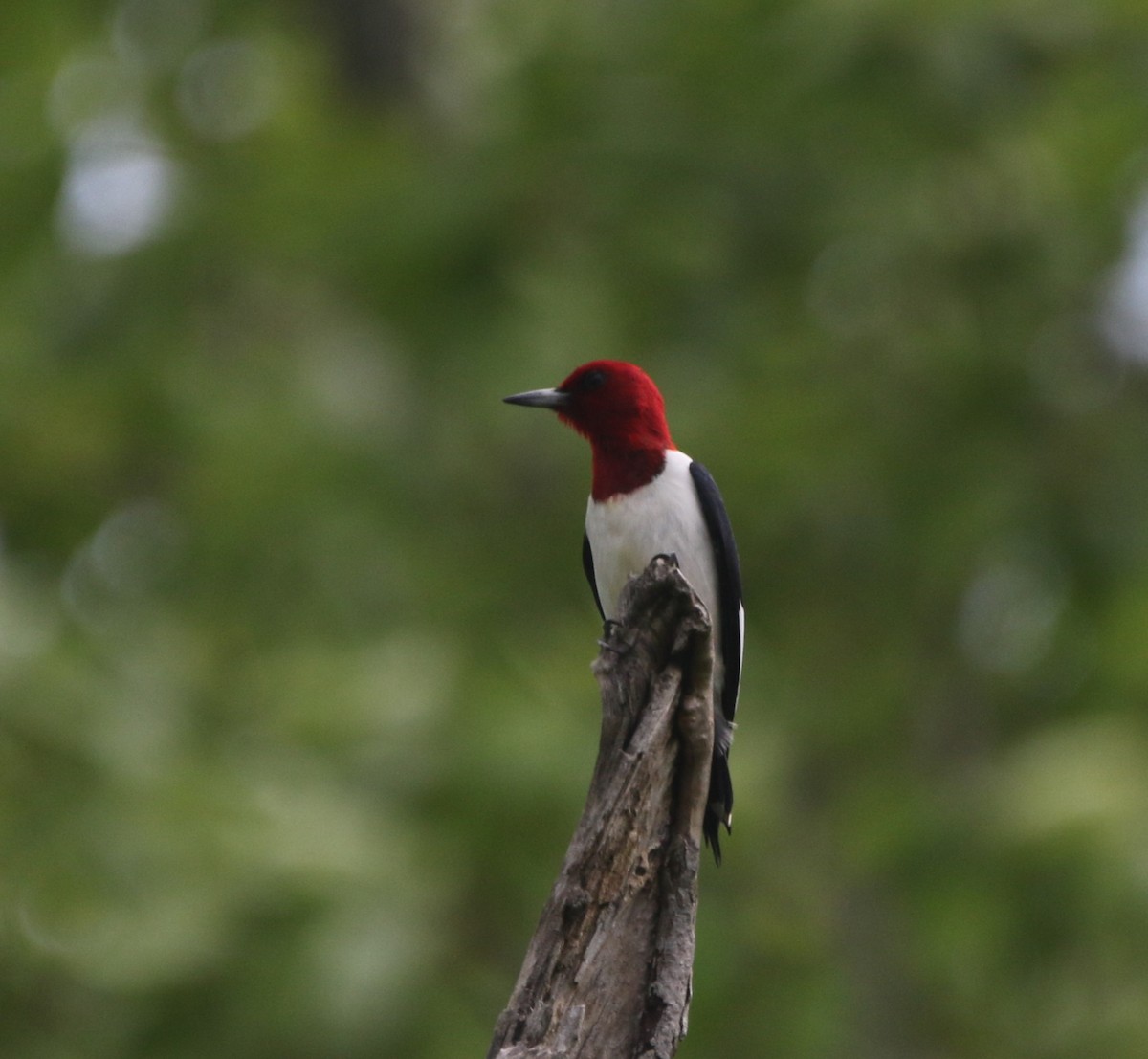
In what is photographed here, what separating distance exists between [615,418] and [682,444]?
11.4ft

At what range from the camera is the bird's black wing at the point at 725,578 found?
489 cm

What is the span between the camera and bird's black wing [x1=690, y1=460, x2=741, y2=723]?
489cm

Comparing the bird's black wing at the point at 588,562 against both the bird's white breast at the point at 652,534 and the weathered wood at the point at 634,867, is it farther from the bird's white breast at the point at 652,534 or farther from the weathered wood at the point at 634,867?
the weathered wood at the point at 634,867

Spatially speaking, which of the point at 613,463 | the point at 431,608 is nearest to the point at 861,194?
the point at 431,608

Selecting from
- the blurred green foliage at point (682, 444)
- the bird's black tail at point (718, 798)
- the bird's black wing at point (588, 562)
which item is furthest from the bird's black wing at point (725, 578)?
the blurred green foliage at point (682, 444)

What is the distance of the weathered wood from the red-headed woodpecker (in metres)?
0.96

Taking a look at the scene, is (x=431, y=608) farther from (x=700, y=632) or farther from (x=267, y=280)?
(x=700, y=632)

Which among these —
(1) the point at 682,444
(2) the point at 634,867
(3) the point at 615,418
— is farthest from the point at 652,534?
(1) the point at 682,444

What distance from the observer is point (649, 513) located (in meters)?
4.81

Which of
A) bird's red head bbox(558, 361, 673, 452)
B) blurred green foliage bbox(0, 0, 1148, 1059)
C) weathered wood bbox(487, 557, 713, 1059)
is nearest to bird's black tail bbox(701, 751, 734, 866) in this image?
weathered wood bbox(487, 557, 713, 1059)

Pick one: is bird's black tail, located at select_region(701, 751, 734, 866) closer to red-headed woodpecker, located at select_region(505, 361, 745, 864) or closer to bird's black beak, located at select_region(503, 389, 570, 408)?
red-headed woodpecker, located at select_region(505, 361, 745, 864)

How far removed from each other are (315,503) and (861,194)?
3.40m

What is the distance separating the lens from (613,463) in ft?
16.5

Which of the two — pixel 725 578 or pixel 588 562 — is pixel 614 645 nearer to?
pixel 725 578
